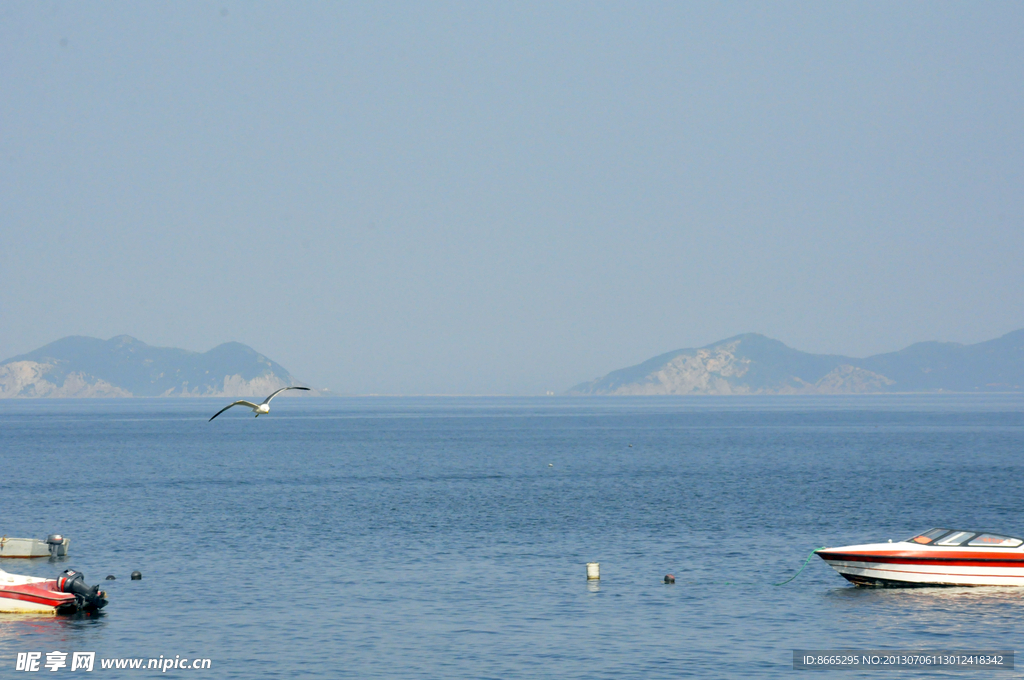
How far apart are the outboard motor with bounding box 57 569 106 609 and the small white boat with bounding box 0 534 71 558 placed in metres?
18.4

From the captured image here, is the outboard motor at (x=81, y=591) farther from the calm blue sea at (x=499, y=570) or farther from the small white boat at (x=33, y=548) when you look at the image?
the small white boat at (x=33, y=548)

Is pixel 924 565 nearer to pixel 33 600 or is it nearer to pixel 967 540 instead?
pixel 967 540

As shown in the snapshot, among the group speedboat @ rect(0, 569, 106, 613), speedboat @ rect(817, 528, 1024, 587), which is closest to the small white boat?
speedboat @ rect(0, 569, 106, 613)

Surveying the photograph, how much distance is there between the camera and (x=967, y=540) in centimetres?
5250

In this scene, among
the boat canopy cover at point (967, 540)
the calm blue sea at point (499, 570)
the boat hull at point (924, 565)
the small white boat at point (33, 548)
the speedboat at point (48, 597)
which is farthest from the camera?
the small white boat at point (33, 548)

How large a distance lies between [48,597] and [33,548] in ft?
63.1

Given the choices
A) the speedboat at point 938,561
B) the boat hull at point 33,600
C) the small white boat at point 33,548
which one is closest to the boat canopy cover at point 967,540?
the speedboat at point 938,561

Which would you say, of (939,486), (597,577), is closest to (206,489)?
(597,577)

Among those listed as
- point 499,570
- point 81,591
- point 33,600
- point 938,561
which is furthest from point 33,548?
point 938,561

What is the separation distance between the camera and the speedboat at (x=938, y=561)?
5156 cm

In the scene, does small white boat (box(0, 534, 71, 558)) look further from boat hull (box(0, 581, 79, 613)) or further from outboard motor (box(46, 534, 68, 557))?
boat hull (box(0, 581, 79, 613))

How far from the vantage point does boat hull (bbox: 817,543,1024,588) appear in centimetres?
5153

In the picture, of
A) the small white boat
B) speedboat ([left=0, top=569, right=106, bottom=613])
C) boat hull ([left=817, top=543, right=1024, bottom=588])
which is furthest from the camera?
the small white boat

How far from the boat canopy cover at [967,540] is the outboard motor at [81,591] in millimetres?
38198
